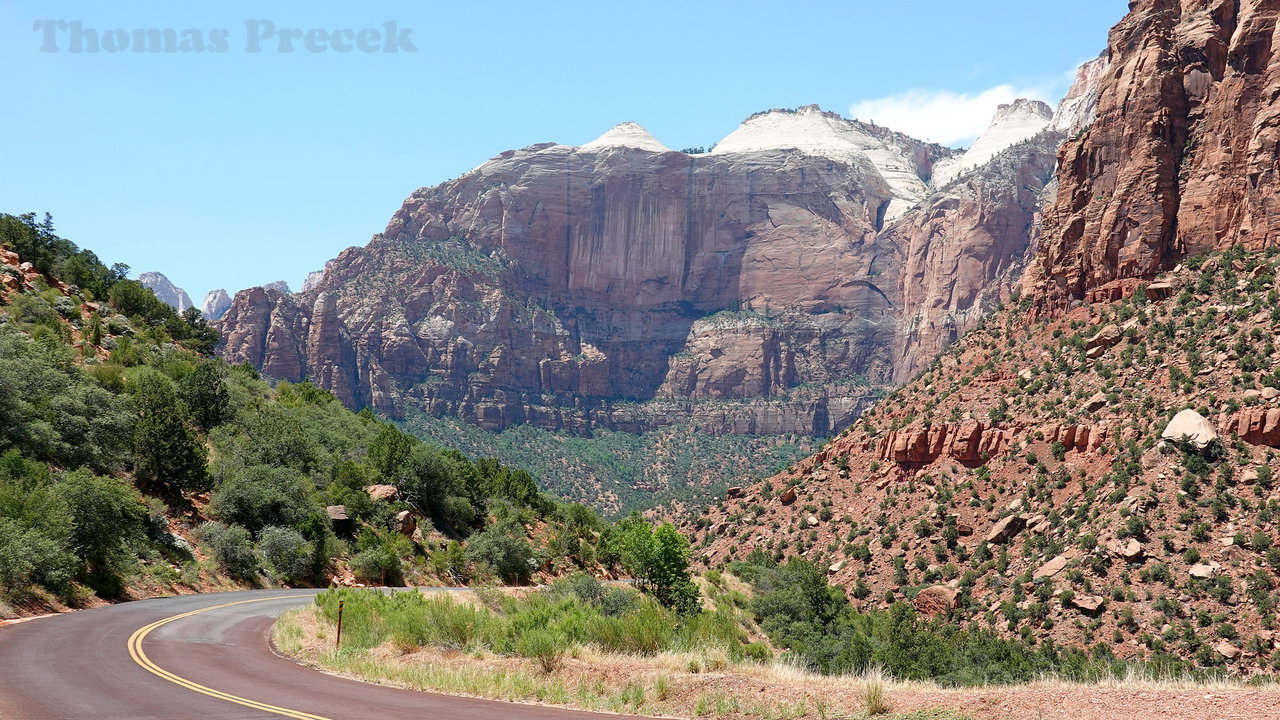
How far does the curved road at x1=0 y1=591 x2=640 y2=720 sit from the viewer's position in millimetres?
14648

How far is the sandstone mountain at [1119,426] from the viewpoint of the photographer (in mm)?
47500

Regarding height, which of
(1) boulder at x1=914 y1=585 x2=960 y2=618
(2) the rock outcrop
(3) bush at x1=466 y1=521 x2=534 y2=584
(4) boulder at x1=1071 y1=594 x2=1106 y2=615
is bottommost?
(1) boulder at x1=914 y1=585 x2=960 y2=618

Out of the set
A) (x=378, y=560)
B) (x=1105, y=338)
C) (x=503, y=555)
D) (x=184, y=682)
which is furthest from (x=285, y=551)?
(x=1105, y=338)

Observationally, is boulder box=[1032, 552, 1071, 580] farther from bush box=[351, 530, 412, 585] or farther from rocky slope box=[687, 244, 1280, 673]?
bush box=[351, 530, 412, 585]

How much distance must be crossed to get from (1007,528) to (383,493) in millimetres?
39638

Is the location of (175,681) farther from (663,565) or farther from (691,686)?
(663,565)

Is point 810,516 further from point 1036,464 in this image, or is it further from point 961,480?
point 1036,464

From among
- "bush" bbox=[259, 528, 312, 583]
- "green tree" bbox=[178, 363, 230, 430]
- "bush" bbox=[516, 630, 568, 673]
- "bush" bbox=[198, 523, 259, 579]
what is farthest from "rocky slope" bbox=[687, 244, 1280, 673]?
"green tree" bbox=[178, 363, 230, 430]

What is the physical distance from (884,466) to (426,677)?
60.9m

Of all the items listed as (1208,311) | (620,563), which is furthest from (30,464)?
(1208,311)

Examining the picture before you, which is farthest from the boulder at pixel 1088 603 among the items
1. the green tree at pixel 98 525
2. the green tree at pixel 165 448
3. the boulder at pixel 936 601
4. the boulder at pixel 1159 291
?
the green tree at pixel 98 525

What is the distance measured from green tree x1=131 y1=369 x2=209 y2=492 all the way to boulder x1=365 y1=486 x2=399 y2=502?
9.81m

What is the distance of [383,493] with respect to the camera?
4994cm

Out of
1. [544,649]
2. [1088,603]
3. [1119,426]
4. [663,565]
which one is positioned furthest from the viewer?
[1119,426]
